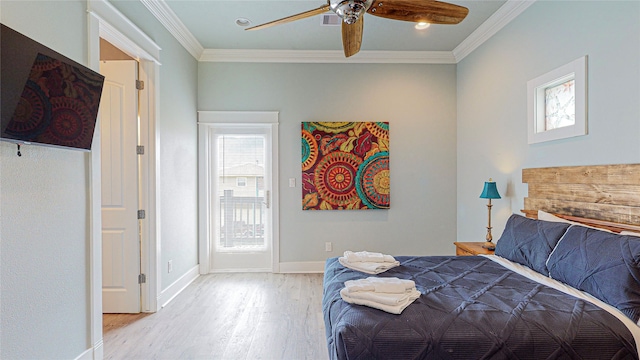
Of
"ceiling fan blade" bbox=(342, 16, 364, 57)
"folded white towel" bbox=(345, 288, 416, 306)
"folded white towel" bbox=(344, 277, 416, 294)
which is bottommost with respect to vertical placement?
"folded white towel" bbox=(345, 288, 416, 306)

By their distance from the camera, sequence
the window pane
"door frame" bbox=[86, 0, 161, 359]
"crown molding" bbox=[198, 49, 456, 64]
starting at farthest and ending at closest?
1. "crown molding" bbox=[198, 49, 456, 64]
2. "door frame" bbox=[86, 0, 161, 359]
3. the window pane

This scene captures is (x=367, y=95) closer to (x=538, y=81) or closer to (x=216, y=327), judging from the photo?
(x=538, y=81)

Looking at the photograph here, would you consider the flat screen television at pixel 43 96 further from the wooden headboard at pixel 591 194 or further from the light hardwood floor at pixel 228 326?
the wooden headboard at pixel 591 194

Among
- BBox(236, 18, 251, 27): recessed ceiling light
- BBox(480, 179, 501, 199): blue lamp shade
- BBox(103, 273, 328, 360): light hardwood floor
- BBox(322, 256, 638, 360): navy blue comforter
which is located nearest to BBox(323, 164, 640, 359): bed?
BBox(322, 256, 638, 360): navy blue comforter

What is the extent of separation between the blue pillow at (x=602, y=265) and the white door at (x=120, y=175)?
131 inches

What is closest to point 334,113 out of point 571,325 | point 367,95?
point 367,95

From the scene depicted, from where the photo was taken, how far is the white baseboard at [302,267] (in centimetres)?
404

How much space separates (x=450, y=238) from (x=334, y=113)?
234cm

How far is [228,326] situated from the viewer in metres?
2.61

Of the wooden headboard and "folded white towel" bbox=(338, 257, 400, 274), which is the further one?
"folded white towel" bbox=(338, 257, 400, 274)

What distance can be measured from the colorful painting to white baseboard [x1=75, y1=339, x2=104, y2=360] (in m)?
2.48

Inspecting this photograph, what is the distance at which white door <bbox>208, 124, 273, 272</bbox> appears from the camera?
161 inches

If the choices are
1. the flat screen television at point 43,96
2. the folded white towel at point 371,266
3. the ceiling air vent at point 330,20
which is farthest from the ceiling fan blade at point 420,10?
the flat screen television at point 43,96

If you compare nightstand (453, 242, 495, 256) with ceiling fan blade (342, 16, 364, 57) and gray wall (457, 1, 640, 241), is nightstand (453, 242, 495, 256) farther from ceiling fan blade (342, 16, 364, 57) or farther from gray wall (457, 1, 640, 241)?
ceiling fan blade (342, 16, 364, 57)
